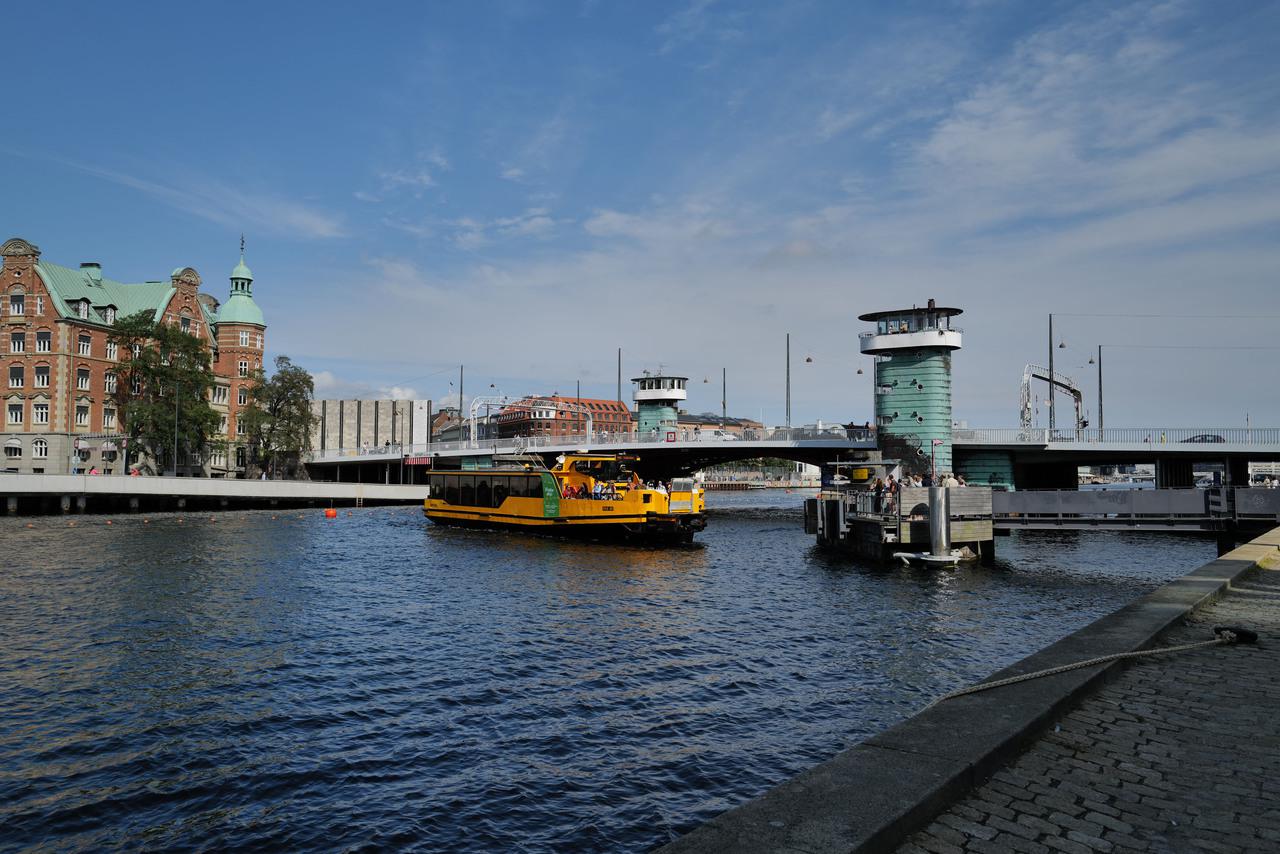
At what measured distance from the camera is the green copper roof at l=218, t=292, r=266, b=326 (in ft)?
358

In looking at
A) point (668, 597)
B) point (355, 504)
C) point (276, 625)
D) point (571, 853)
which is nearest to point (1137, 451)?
point (668, 597)

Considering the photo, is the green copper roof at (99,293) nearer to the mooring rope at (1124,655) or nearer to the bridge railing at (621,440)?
the bridge railing at (621,440)

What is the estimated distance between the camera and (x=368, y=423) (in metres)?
135

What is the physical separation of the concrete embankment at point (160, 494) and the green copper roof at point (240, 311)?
3539 cm

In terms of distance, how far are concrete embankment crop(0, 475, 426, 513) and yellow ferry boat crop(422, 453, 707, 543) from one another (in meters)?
26.1

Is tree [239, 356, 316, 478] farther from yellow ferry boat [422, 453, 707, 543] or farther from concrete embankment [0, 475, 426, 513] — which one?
yellow ferry boat [422, 453, 707, 543]

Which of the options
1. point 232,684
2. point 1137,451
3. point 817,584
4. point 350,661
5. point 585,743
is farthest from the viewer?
point 1137,451

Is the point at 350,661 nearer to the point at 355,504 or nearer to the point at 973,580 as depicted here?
the point at 973,580

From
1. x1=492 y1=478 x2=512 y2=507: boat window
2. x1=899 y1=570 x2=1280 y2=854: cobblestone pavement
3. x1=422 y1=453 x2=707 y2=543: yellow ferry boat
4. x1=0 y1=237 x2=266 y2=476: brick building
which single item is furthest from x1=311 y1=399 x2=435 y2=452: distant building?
x1=899 y1=570 x2=1280 y2=854: cobblestone pavement

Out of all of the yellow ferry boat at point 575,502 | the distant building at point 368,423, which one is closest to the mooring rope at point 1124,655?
the yellow ferry boat at point 575,502

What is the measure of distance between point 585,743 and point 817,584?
778 inches

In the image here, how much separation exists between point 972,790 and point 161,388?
9970 centimetres

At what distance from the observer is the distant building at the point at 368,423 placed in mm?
132625

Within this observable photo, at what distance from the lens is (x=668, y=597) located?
2850 centimetres
